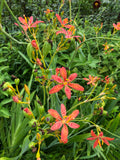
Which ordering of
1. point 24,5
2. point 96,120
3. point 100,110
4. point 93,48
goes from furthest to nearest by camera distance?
1. point 24,5
2. point 93,48
3. point 96,120
4. point 100,110

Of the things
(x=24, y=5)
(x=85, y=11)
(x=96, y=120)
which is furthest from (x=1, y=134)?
(x=85, y=11)

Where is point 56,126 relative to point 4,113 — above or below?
above

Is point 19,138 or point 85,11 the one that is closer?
point 19,138

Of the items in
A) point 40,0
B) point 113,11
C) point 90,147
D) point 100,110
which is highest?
point 40,0

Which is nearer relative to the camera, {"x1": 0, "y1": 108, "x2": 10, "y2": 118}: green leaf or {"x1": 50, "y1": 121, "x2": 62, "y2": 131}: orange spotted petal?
{"x1": 50, "y1": 121, "x2": 62, "y2": 131}: orange spotted petal

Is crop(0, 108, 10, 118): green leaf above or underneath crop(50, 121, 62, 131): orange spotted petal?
underneath

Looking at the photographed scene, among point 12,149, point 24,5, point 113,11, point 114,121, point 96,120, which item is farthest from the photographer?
point 113,11

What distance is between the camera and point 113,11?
8.57ft

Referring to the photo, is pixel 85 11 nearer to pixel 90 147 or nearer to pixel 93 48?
pixel 93 48

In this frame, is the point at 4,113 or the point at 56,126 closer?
the point at 56,126

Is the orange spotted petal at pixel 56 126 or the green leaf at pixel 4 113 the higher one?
the orange spotted petal at pixel 56 126

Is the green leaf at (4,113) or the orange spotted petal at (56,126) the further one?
the green leaf at (4,113)

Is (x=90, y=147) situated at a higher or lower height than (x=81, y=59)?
lower

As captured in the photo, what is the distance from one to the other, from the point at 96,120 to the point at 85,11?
6.97ft
